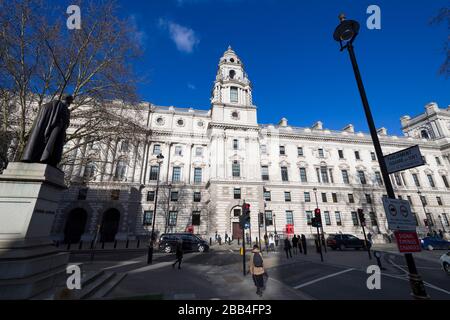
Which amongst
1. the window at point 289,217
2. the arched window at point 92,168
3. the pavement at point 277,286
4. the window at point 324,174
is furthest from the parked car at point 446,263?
the window at point 324,174

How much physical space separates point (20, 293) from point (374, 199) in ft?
153

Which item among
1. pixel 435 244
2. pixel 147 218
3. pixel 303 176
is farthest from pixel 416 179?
pixel 147 218

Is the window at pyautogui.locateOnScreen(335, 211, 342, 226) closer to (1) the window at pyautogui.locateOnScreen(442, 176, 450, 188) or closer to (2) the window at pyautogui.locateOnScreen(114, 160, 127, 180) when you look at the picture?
(1) the window at pyautogui.locateOnScreen(442, 176, 450, 188)

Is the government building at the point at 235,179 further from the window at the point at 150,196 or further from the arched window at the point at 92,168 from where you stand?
the arched window at the point at 92,168

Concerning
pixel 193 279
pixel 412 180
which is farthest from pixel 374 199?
pixel 193 279

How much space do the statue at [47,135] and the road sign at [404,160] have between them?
9.41 meters

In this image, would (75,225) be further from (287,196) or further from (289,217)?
(287,196)

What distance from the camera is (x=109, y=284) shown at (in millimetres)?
7449

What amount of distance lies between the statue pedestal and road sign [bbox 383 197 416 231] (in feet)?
26.3

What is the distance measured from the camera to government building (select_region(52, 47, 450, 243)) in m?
29.2

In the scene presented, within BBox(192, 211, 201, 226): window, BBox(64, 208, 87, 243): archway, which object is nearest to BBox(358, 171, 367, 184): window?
BBox(192, 211, 201, 226): window

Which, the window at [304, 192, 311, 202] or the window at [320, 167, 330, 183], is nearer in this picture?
the window at [304, 192, 311, 202]

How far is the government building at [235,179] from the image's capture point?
29.2 m
